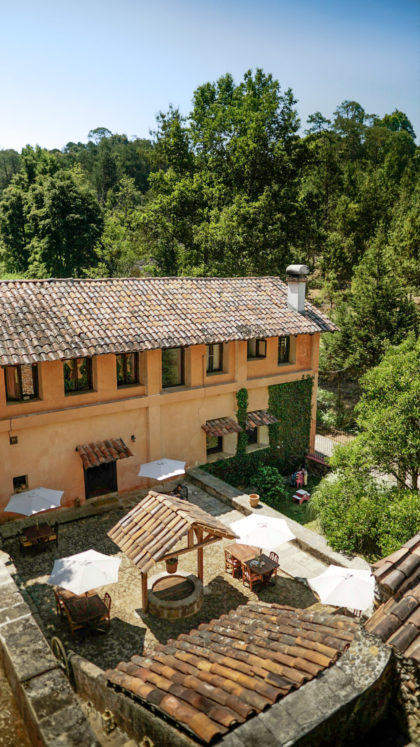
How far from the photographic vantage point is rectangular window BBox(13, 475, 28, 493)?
16.2 metres

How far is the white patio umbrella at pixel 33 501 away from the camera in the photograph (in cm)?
1484

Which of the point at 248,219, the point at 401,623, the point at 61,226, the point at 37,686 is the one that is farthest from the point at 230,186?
the point at 37,686

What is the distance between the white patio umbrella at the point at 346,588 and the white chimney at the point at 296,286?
41.8 feet

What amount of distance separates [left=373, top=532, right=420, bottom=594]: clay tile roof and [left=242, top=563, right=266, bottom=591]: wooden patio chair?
22.6ft

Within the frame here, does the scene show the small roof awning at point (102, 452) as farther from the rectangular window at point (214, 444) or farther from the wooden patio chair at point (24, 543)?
the rectangular window at point (214, 444)

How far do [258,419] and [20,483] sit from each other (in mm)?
9585

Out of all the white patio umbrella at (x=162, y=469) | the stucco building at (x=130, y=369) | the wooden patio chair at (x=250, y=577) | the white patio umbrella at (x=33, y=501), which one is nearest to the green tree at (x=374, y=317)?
the stucco building at (x=130, y=369)

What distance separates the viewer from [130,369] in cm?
1864

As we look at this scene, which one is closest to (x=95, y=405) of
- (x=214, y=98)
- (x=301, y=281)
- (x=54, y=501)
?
(x=54, y=501)

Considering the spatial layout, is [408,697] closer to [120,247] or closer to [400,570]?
[400,570]

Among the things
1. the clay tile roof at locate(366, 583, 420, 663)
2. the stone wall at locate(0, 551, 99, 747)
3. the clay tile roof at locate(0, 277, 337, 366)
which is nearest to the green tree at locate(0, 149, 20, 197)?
the clay tile roof at locate(0, 277, 337, 366)

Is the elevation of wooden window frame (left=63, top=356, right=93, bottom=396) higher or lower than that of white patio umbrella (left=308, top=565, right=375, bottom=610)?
higher

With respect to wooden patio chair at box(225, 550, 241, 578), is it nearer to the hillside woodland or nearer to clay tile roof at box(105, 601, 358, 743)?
the hillside woodland

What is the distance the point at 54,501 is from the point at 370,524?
30.6 feet
